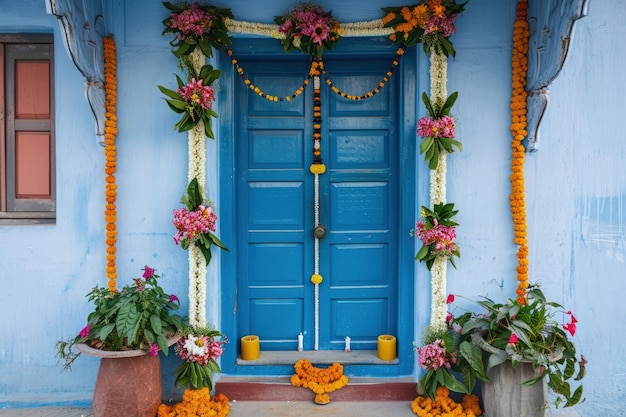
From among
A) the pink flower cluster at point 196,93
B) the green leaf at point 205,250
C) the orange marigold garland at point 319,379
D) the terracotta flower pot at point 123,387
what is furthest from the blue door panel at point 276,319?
the pink flower cluster at point 196,93

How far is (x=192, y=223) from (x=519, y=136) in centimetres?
240

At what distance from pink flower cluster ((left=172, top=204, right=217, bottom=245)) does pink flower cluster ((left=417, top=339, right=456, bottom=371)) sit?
5.71 ft

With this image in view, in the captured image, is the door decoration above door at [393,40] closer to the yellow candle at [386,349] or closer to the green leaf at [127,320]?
the yellow candle at [386,349]

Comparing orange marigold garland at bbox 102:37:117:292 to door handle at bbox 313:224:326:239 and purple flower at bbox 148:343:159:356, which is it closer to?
purple flower at bbox 148:343:159:356

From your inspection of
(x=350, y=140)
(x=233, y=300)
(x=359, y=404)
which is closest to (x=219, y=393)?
(x=233, y=300)

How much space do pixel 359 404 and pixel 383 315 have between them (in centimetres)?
71

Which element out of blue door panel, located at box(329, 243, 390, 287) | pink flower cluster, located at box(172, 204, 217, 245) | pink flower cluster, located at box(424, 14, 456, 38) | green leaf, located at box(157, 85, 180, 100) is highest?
pink flower cluster, located at box(424, 14, 456, 38)

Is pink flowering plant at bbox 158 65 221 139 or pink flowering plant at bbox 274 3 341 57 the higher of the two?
pink flowering plant at bbox 274 3 341 57

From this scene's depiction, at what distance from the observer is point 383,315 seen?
425 centimetres

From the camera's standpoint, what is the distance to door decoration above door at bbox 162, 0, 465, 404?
372 centimetres

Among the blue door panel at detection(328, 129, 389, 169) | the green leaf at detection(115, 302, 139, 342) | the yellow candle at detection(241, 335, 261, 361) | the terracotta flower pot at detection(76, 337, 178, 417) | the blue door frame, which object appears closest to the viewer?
the green leaf at detection(115, 302, 139, 342)

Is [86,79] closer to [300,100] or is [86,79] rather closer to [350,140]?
[300,100]

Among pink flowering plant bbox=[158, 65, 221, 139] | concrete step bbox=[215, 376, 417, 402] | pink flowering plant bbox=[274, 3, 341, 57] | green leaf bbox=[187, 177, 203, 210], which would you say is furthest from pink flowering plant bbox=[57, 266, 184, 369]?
pink flowering plant bbox=[274, 3, 341, 57]

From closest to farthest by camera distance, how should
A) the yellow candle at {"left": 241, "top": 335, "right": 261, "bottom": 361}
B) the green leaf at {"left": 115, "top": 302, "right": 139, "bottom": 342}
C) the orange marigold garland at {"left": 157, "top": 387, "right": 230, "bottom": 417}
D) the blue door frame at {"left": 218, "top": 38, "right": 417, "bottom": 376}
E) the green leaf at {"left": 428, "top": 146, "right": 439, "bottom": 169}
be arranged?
the green leaf at {"left": 115, "top": 302, "right": 139, "bottom": 342}
the orange marigold garland at {"left": 157, "top": 387, "right": 230, "bottom": 417}
the green leaf at {"left": 428, "top": 146, "right": 439, "bottom": 169}
the blue door frame at {"left": 218, "top": 38, "right": 417, "bottom": 376}
the yellow candle at {"left": 241, "top": 335, "right": 261, "bottom": 361}
